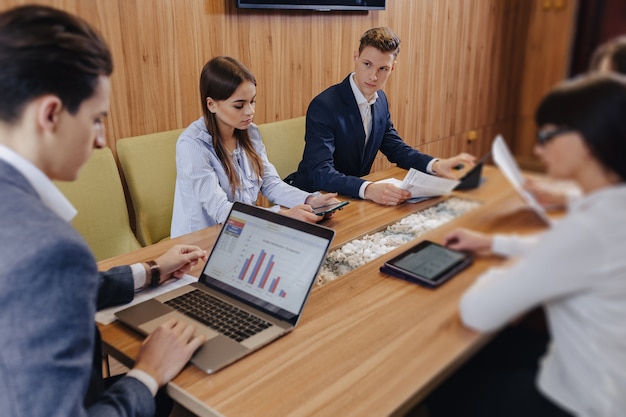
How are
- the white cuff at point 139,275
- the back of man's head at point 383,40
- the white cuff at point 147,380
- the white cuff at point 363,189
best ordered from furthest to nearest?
the white cuff at point 363,189
the back of man's head at point 383,40
the white cuff at point 139,275
the white cuff at point 147,380

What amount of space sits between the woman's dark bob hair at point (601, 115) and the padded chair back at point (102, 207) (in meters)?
1.68

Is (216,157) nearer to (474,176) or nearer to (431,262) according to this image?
(431,262)

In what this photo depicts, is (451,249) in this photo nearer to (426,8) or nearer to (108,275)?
(426,8)

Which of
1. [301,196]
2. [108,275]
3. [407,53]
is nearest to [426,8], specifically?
[407,53]

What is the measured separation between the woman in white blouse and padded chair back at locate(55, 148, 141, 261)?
0.28 m

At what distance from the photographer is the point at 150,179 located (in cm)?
200

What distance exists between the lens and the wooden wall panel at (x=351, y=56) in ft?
1.23

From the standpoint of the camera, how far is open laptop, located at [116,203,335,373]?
89cm

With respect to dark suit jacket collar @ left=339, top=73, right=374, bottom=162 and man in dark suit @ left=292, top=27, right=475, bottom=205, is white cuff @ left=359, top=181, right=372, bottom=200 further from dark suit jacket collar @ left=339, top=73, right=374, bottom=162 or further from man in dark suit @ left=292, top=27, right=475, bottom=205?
dark suit jacket collar @ left=339, top=73, right=374, bottom=162

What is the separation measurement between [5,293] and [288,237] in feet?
1.54

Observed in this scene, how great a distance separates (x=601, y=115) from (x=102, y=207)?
177 cm

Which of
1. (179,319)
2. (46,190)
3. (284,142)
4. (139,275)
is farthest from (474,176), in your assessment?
(284,142)

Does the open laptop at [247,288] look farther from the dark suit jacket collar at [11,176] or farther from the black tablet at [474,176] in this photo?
the black tablet at [474,176]

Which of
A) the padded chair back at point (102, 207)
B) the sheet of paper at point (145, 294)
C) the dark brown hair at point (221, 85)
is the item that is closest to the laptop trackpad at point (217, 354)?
the sheet of paper at point (145, 294)
